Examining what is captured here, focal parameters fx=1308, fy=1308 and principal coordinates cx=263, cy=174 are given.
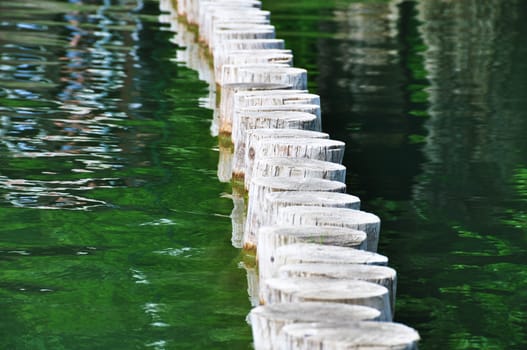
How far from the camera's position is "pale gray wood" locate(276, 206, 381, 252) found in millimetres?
6184

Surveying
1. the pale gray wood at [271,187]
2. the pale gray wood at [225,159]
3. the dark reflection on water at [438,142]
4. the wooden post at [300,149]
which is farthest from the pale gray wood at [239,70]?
the pale gray wood at [271,187]

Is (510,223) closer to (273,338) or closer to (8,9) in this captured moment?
(273,338)

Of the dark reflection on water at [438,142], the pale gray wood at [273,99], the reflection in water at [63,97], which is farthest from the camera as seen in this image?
the pale gray wood at [273,99]

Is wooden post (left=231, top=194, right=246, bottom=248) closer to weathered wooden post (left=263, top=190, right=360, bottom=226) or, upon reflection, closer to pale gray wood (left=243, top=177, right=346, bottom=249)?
pale gray wood (left=243, top=177, right=346, bottom=249)

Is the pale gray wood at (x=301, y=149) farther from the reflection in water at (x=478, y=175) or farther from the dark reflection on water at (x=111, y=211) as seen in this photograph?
the reflection in water at (x=478, y=175)

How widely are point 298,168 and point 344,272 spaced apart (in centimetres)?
194

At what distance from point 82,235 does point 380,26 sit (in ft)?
36.5

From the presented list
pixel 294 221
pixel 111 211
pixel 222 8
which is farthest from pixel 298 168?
pixel 222 8

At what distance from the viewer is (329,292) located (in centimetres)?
509

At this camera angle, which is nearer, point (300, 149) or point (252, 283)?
point (252, 283)

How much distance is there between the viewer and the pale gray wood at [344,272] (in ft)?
17.5

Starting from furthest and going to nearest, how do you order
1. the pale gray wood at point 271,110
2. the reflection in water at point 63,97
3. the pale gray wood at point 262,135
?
the reflection in water at point 63,97 < the pale gray wood at point 271,110 < the pale gray wood at point 262,135

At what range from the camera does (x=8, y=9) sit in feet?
59.8

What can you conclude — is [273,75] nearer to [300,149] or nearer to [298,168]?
[300,149]
